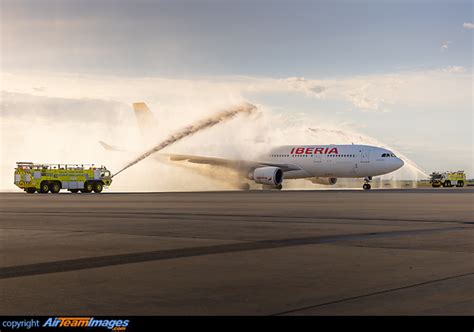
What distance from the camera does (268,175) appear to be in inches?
2603

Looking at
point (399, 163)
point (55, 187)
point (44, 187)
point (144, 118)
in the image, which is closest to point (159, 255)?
point (55, 187)

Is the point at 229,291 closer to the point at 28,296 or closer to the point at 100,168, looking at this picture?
the point at 28,296

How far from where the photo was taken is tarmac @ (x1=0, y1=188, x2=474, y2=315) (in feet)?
26.4

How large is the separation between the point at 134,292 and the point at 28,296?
135 cm

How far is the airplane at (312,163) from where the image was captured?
66.5m

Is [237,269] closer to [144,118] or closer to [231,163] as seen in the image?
[231,163]

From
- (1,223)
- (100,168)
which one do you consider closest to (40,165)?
(100,168)

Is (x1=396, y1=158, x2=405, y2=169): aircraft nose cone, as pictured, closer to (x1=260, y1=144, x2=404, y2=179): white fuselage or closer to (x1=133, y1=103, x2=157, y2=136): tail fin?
(x1=260, y1=144, x2=404, y2=179): white fuselage

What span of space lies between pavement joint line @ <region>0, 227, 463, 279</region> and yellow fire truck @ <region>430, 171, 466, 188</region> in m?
89.8
